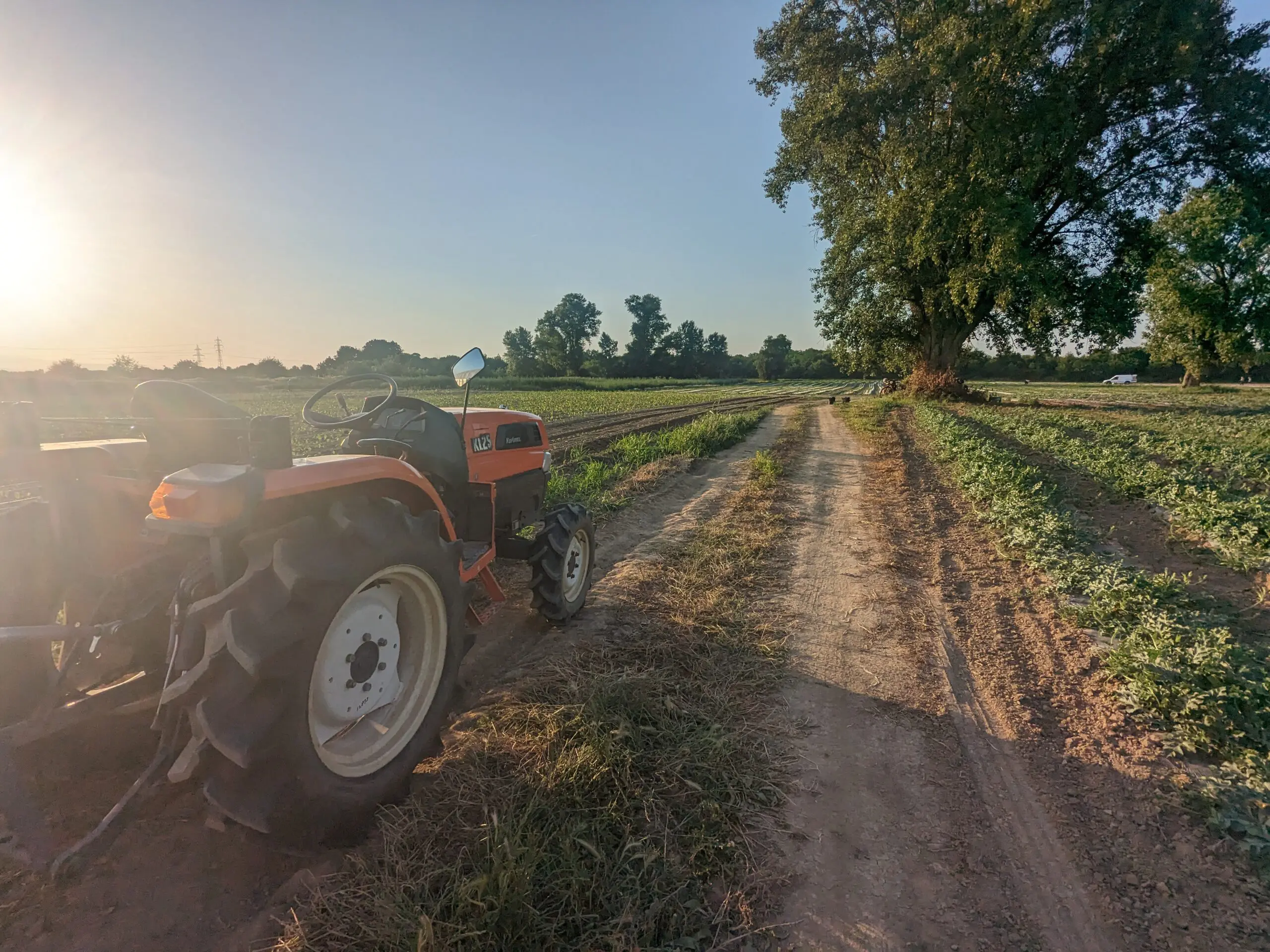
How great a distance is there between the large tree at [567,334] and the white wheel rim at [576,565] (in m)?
80.9

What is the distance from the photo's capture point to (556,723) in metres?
2.62

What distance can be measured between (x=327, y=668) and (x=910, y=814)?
2358 millimetres

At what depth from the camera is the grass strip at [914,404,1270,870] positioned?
2285 millimetres

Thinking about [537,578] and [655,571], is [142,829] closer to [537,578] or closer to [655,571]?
[537,578]

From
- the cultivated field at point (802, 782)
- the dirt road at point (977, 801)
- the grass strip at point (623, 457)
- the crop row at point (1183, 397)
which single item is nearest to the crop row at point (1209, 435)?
the cultivated field at point (802, 782)

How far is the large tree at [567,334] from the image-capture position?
8438 cm

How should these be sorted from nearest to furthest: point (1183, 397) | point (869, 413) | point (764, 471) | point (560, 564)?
point (560, 564)
point (764, 471)
point (869, 413)
point (1183, 397)

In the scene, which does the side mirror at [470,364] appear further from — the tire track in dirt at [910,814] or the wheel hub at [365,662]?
the tire track in dirt at [910,814]

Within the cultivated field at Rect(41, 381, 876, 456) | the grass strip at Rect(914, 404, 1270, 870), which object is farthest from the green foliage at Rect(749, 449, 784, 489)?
the cultivated field at Rect(41, 381, 876, 456)

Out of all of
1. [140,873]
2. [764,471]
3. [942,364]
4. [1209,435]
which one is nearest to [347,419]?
[140,873]

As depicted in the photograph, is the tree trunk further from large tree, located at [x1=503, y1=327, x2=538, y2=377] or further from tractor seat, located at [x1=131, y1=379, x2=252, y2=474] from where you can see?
large tree, located at [x1=503, y1=327, x2=538, y2=377]

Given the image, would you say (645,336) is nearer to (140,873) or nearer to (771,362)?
(771,362)

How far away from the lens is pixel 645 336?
91.3 m

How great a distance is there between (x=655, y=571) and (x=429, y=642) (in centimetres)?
274
